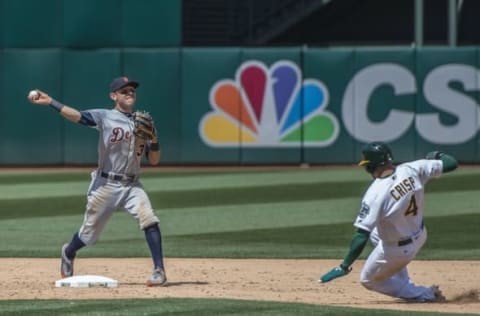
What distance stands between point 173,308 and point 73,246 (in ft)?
7.17

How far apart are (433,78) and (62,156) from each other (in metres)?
7.32

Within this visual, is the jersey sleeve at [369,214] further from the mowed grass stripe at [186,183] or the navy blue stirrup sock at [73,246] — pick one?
the mowed grass stripe at [186,183]

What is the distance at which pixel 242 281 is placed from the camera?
10867 millimetres

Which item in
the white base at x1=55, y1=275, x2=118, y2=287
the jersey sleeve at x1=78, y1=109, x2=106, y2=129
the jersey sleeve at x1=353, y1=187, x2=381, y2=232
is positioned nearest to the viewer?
the jersey sleeve at x1=353, y1=187, x2=381, y2=232

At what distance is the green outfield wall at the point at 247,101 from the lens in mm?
24750

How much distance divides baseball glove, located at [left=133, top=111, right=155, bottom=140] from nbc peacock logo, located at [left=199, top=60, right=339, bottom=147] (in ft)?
48.3

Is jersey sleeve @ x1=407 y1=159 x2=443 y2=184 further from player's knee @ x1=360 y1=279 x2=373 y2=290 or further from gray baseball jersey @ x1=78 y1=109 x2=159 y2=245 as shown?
gray baseball jersey @ x1=78 y1=109 x2=159 y2=245

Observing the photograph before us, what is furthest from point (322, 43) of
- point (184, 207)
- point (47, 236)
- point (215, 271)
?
point (215, 271)

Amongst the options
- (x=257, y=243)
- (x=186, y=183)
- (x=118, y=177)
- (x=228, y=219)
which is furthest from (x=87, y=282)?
(x=186, y=183)

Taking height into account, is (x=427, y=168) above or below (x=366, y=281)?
above

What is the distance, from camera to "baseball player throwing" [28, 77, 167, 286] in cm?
1030

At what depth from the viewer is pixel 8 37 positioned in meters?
25.2

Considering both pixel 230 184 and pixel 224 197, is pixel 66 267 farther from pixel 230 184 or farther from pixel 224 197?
pixel 230 184

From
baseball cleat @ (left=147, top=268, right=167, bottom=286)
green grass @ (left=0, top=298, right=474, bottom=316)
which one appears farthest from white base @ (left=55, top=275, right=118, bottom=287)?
green grass @ (left=0, top=298, right=474, bottom=316)
